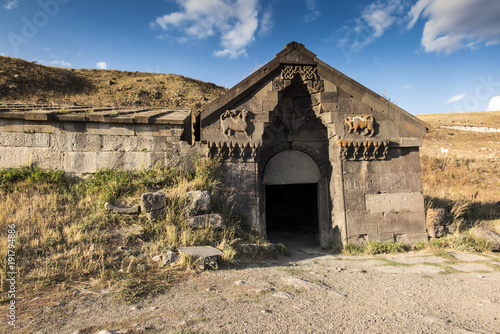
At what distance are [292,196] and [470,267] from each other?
22.0 feet

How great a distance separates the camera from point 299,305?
11.3 feet

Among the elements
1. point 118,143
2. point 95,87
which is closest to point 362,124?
point 118,143

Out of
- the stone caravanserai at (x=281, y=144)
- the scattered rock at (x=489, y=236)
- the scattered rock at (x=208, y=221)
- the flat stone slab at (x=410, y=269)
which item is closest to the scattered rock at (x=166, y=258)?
the scattered rock at (x=208, y=221)

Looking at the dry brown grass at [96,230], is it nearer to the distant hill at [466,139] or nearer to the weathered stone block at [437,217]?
the weathered stone block at [437,217]

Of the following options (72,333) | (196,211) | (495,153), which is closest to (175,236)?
(196,211)

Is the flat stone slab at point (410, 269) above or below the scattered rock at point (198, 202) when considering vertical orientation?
below

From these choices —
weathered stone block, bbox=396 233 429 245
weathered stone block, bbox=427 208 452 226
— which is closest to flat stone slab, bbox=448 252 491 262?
weathered stone block, bbox=396 233 429 245

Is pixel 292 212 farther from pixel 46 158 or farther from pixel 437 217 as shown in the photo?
pixel 46 158

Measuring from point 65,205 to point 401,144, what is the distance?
802cm

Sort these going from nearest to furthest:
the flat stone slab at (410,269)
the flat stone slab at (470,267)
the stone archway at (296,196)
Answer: the flat stone slab at (410,269) < the flat stone slab at (470,267) < the stone archway at (296,196)

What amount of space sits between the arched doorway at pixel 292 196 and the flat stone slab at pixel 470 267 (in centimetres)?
336

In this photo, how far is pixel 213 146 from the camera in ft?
23.0

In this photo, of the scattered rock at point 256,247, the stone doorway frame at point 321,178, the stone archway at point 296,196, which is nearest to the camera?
the scattered rock at point 256,247

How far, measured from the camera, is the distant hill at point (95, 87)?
2741 cm
